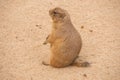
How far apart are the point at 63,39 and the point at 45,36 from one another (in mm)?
1026

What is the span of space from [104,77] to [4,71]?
1564 mm

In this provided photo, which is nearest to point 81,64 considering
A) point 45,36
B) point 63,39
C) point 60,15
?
point 63,39

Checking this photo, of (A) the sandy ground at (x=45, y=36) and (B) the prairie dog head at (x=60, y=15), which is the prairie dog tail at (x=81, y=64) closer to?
(A) the sandy ground at (x=45, y=36)

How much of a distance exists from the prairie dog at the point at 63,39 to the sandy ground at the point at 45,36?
23 cm

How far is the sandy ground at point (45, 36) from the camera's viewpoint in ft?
16.0

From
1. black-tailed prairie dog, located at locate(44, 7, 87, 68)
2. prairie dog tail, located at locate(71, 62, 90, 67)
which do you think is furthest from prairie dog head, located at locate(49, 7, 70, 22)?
prairie dog tail, located at locate(71, 62, 90, 67)

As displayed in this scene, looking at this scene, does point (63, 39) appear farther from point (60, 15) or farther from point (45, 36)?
point (45, 36)

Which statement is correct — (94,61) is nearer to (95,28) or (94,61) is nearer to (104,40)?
(104,40)

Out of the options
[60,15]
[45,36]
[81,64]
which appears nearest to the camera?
[60,15]

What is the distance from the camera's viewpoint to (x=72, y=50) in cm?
484

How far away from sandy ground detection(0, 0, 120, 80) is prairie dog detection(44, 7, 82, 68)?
23cm

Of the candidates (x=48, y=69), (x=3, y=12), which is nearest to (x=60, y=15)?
(x=48, y=69)

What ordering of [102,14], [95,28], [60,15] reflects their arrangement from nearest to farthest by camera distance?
1. [60,15]
2. [95,28]
3. [102,14]

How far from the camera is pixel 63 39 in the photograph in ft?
15.7
